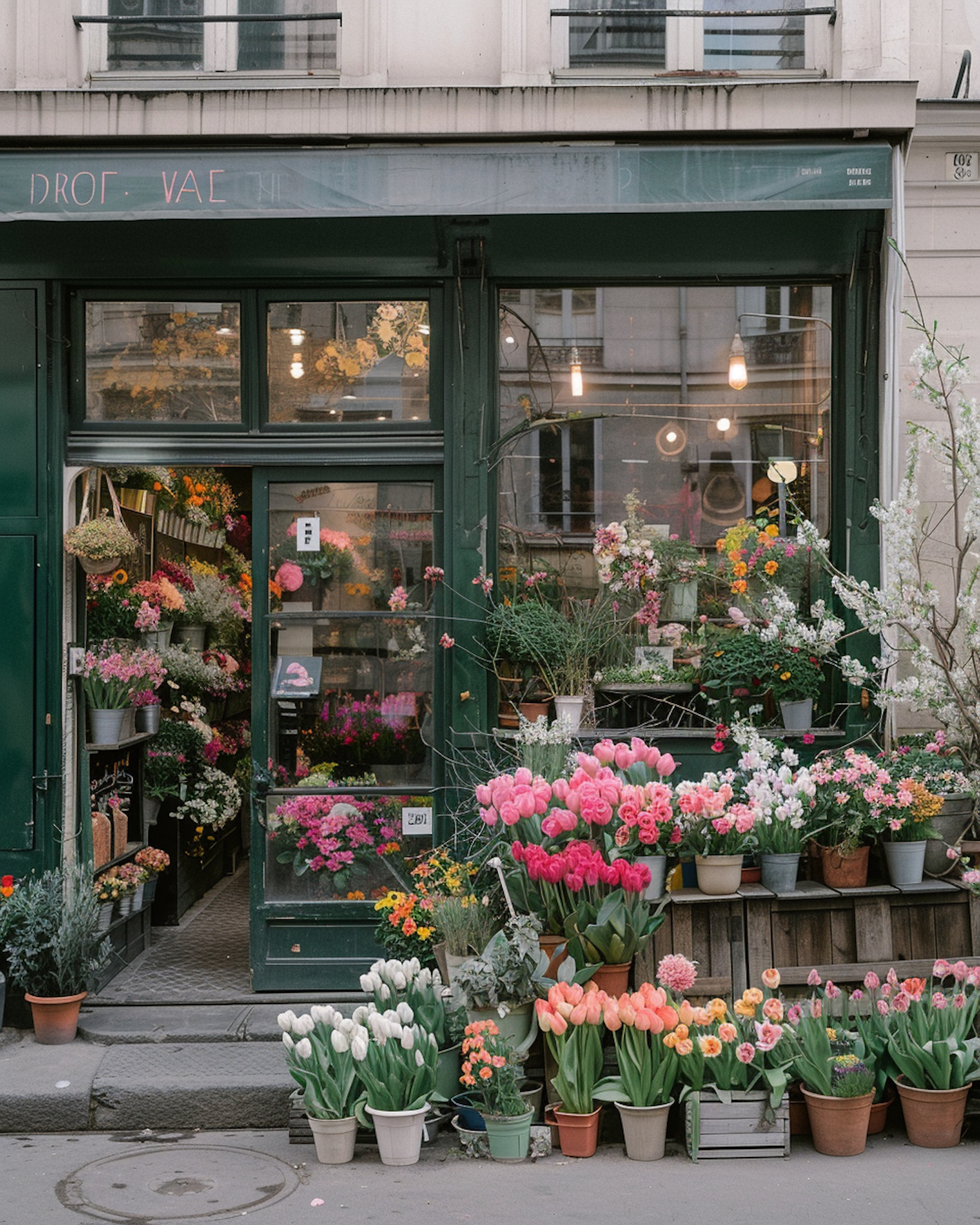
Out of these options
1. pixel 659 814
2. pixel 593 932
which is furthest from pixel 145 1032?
pixel 659 814

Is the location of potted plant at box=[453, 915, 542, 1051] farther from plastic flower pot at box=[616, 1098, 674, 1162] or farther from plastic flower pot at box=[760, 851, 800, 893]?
plastic flower pot at box=[760, 851, 800, 893]

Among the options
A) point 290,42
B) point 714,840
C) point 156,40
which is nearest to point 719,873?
point 714,840

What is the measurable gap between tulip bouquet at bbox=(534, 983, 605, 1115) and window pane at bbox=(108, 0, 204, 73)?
225 inches

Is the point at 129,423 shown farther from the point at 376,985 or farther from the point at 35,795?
the point at 376,985

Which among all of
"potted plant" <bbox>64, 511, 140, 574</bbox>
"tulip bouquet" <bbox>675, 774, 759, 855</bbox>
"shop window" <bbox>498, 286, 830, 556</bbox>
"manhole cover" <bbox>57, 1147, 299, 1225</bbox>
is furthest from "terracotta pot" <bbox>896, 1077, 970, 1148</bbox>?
"potted plant" <bbox>64, 511, 140, 574</bbox>

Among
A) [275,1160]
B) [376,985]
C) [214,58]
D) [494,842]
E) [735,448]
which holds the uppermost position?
[214,58]

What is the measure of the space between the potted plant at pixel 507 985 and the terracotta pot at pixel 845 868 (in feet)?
4.86

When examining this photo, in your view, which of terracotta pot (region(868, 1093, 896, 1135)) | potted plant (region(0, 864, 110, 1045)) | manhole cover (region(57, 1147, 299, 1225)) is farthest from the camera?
potted plant (region(0, 864, 110, 1045))

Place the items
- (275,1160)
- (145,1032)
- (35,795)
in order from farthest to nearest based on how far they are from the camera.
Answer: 1. (35,795)
2. (145,1032)
3. (275,1160)

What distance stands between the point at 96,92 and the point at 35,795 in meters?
3.92

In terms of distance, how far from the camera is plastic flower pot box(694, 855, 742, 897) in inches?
218

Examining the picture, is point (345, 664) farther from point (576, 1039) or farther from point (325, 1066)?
point (576, 1039)

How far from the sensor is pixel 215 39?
7215mm

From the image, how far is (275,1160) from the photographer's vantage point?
5230 mm
